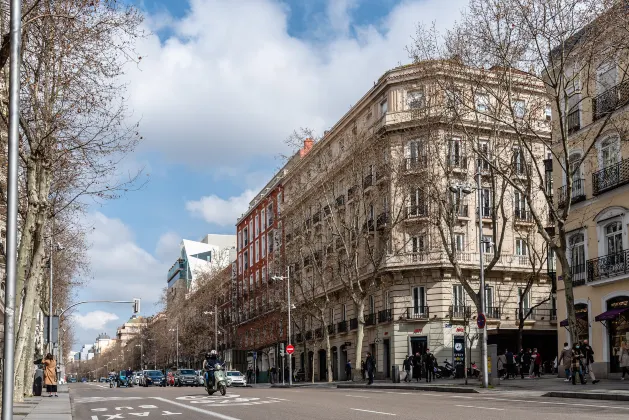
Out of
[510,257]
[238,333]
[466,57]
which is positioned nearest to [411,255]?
[510,257]

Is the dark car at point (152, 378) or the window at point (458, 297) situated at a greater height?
the window at point (458, 297)

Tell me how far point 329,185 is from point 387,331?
11.3m

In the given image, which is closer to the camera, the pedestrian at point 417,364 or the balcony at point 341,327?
the pedestrian at point 417,364

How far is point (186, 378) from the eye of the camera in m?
68.4

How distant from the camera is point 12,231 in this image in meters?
9.80

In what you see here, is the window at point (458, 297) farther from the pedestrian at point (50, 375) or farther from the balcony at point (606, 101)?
the pedestrian at point (50, 375)

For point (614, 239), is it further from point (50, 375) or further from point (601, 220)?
point (50, 375)

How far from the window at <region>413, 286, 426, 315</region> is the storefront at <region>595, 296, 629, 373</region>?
62.8 feet

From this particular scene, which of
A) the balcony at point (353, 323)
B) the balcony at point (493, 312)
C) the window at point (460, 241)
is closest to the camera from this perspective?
the balcony at point (493, 312)

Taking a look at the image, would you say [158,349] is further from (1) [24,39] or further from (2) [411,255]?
(1) [24,39]

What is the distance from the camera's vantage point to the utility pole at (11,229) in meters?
9.29

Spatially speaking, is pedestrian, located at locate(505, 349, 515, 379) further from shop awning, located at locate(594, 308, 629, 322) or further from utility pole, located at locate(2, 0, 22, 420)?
utility pole, located at locate(2, 0, 22, 420)

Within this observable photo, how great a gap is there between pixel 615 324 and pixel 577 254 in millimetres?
4405

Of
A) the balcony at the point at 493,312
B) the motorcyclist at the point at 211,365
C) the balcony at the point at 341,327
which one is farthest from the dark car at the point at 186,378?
the motorcyclist at the point at 211,365
